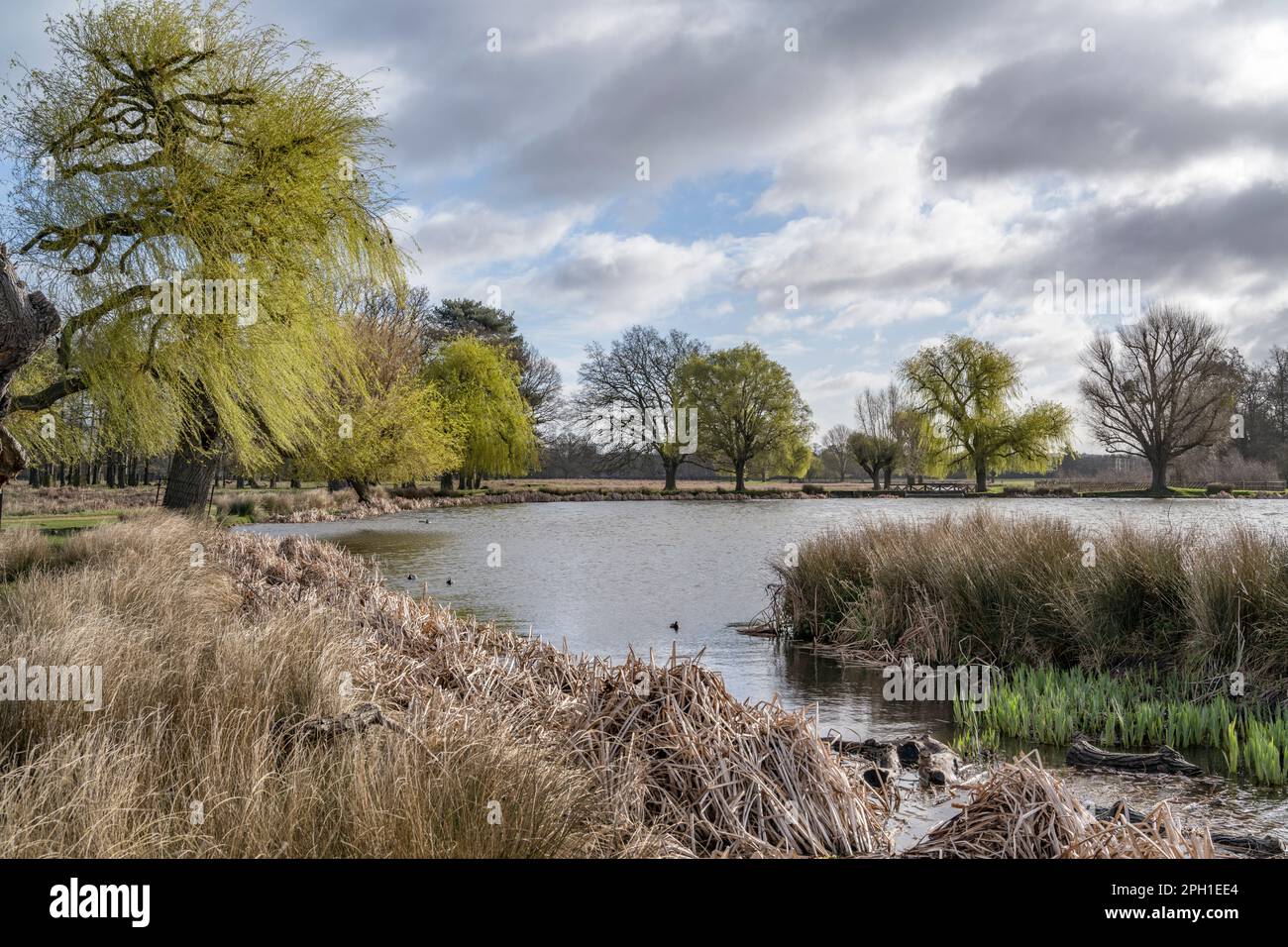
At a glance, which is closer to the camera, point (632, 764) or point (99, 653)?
point (632, 764)

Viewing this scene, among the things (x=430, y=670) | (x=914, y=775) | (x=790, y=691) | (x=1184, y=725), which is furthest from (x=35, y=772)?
(x=1184, y=725)

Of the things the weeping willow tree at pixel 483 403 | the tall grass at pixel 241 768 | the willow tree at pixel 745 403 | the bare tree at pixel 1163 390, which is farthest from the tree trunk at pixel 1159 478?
the tall grass at pixel 241 768

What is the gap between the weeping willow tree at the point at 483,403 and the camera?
47250mm

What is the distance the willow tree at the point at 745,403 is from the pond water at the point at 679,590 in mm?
19869

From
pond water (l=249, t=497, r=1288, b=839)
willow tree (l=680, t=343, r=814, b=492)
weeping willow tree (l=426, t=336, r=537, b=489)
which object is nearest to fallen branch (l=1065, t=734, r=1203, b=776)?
pond water (l=249, t=497, r=1288, b=839)

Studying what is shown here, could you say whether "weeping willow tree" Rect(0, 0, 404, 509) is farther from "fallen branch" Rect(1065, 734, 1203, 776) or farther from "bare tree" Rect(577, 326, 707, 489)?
"bare tree" Rect(577, 326, 707, 489)

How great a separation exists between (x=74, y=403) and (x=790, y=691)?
45.7 ft

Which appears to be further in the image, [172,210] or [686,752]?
[172,210]

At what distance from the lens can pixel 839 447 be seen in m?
68.0

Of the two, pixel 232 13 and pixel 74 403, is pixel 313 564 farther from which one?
pixel 232 13

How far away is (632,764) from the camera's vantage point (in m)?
4.50

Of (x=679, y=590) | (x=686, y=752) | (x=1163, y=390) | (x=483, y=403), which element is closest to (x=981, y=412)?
(x=1163, y=390)

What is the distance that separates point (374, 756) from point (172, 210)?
1120 cm

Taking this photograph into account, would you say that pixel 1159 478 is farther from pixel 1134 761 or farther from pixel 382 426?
pixel 1134 761
